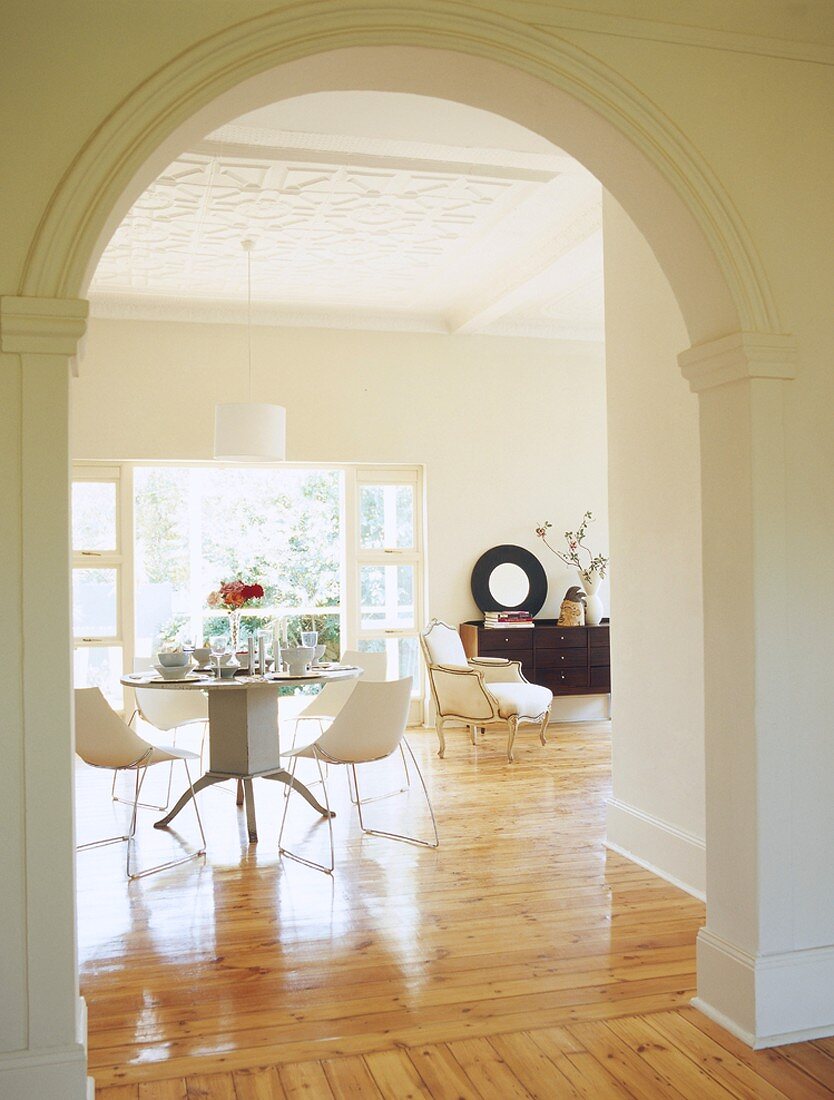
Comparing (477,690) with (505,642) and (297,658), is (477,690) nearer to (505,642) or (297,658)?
(505,642)

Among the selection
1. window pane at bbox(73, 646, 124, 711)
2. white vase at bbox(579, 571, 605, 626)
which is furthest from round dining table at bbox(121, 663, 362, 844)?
white vase at bbox(579, 571, 605, 626)

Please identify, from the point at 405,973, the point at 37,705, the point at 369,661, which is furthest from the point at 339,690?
the point at 37,705

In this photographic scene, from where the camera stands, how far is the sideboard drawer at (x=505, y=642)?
822cm

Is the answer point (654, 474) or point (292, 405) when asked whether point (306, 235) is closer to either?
point (292, 405)

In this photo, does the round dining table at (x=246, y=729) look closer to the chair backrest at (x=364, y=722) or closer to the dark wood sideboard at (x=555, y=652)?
A: the chair backrest at (x=364, y=722)

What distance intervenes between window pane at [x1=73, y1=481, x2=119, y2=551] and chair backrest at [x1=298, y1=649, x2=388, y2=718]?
2.67 m

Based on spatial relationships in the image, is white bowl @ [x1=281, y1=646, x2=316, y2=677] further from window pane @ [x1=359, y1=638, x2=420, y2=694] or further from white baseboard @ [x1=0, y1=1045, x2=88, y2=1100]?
window pane @ [x1=359, y1=638, x2=420, y2=694]

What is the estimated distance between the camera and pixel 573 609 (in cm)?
845

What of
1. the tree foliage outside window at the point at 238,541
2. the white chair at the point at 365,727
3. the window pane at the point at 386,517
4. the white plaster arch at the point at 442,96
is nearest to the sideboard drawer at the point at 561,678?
the window pane at the point at 386,517

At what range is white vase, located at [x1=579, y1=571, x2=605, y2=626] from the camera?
27.9 feet

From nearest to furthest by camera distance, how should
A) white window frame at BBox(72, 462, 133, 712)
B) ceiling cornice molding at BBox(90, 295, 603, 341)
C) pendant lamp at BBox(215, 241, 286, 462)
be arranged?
pendant lamp at BBox(215, 241, 286, 462) → ceiling cornice molding at BBox(90, 295, 603, 341) → white window frame at BBox(72, 462, 133, 712)

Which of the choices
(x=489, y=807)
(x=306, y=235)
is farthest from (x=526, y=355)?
(x=489, y=807)

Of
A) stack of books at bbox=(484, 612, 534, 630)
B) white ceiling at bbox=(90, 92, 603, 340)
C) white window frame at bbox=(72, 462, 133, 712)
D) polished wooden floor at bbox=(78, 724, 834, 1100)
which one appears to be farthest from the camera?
stack of books at bbox=(484, 612, 534, 630)

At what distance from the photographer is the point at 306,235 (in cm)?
636
